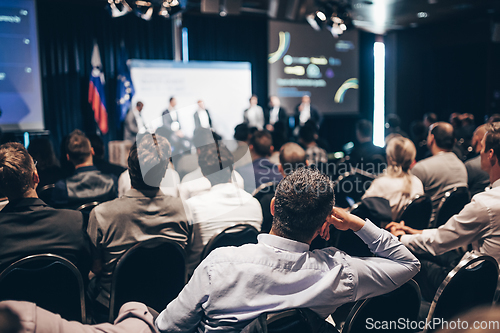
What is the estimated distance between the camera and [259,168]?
132 inches

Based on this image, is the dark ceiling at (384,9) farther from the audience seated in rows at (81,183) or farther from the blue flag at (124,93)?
the audience seated in rows at (81,183)

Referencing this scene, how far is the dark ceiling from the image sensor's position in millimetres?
6855

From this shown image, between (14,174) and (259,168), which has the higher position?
(14,174)

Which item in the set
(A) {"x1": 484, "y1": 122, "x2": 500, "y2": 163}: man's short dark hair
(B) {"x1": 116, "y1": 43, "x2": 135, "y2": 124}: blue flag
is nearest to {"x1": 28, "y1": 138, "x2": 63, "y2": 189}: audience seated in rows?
(A) {"x1": 484, "y1": 122, "x2": 500, "y2": 163}: man's short dark hair

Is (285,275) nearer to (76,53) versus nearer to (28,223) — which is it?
(28,223)

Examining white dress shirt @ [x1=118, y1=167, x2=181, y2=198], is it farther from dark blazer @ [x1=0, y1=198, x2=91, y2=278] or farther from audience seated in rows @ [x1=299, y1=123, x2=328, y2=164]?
audience seated in rows @ [x1=299, y1=123, x2=328, y2=164]

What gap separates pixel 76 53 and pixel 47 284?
7564 millimetres

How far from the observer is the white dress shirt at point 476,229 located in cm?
175

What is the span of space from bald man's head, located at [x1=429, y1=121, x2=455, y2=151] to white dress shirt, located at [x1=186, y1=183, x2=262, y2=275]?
1928 millimetres

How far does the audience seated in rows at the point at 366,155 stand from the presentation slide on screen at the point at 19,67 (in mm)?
5861

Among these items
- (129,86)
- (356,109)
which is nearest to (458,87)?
(356,109)

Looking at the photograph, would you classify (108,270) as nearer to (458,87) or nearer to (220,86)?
(220,86)

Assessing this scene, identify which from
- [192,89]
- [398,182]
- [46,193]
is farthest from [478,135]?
[192,89]

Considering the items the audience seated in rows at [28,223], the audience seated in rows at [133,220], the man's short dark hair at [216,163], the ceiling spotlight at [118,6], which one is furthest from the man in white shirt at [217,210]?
the ceiling spotlight at [118,6]
